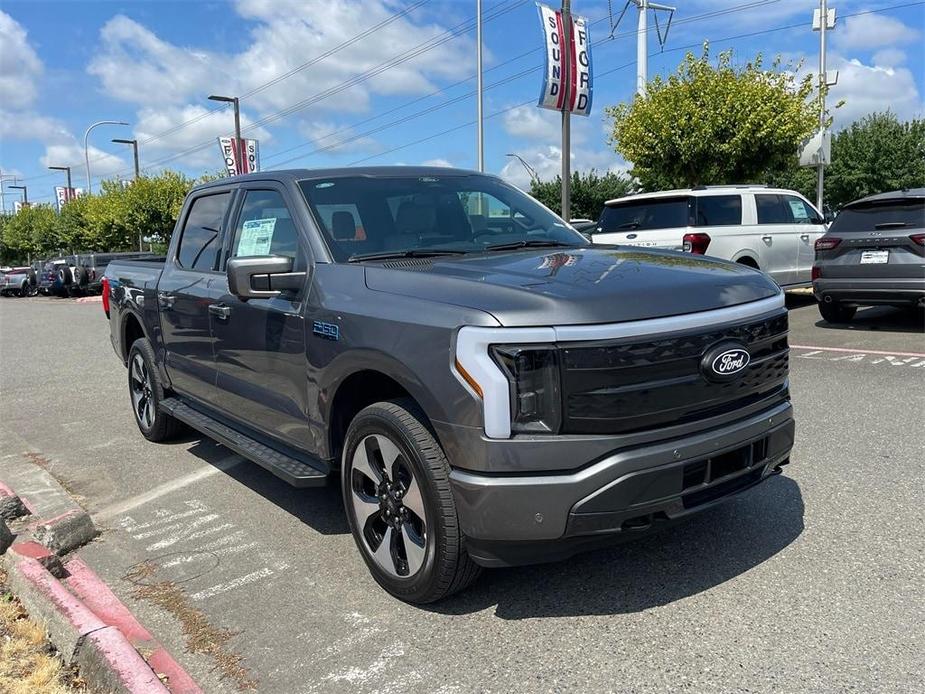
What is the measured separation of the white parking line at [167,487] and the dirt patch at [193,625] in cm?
97

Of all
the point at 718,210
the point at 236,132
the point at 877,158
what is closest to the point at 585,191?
the point at 877,158

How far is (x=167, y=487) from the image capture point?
5.13 meters

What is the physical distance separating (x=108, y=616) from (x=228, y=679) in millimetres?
851

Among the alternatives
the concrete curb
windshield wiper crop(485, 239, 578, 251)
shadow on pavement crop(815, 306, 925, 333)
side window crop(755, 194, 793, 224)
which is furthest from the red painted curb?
side window crop(755, 194, 793, 224)

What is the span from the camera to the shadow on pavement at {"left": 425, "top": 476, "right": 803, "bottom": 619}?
3213 millimetres

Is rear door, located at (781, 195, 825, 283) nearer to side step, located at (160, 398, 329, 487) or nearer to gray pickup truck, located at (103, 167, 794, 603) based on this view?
gray pickup truck, located at (103, 167, 794, 603)

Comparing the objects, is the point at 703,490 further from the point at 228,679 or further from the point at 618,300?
the point at 228,679

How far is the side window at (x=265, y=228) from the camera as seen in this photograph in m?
4.10

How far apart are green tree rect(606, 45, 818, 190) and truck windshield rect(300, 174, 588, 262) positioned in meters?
13.8

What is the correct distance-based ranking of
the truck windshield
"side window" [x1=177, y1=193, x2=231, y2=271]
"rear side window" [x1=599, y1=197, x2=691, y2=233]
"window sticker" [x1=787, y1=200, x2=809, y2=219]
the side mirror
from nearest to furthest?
the side mirror, the truck windshield, "side window" [x1=177, y1=193, x2=231, y2=271], "rear side window" [x1=599, y1=197, x2=691, y2=233], "window sticker" [x1=787, y1=200, x2=809, y2=219]

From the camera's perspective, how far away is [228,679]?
283 cm

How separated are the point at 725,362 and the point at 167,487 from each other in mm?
3772

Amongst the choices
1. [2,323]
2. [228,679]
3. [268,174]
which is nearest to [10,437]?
[268,174]

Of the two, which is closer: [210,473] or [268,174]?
[268,174]
